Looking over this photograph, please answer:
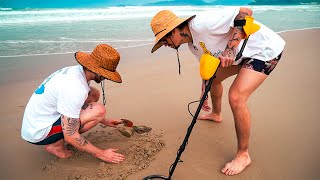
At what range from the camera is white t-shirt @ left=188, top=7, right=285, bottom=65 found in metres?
2.13

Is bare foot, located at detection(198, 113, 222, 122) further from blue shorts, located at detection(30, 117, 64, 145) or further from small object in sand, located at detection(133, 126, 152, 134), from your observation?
blue shorts, located at detection(30, 117, 64, 145)

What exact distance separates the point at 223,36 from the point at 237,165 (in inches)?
40.6

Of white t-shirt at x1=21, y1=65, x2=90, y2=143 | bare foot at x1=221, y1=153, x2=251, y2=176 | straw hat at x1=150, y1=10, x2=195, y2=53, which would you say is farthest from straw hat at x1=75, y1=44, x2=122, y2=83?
bare foot at x1=221, y1=153, x2=251, y2=176

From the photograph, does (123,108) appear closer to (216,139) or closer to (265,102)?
(216,139)

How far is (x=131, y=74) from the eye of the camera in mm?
4703

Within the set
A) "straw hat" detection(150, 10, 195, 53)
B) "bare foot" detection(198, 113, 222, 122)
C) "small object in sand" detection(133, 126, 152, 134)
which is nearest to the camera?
"straw hat" detection(150, 10, 195, 53)

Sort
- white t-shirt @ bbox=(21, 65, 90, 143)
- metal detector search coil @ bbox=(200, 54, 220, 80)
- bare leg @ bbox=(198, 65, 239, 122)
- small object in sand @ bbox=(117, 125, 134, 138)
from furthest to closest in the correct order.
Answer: small object in sand @ bbox=(117, 125, 134, 138)
bare leg @ bbox=(198, 65, 239, 122)
white t-shirt @ bbox=(21, 65, 90, 143)
metal detector search coil @ bbox=(200, 54, 220, 80)

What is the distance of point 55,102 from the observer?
7.16 feet

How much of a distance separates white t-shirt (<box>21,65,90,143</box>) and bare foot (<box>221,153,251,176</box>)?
1.24 meters

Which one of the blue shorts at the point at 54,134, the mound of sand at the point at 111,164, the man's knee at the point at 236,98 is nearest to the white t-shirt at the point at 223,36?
the man's knee at the point at 236,98

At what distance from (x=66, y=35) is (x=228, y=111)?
5.90 metres

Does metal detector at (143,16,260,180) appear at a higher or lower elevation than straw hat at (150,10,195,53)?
lower

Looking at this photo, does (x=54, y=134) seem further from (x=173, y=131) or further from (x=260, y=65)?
(x=260, y=65)

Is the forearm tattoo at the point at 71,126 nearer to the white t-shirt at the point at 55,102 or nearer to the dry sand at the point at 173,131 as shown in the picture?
the white t-shirt at the point at 55,102
